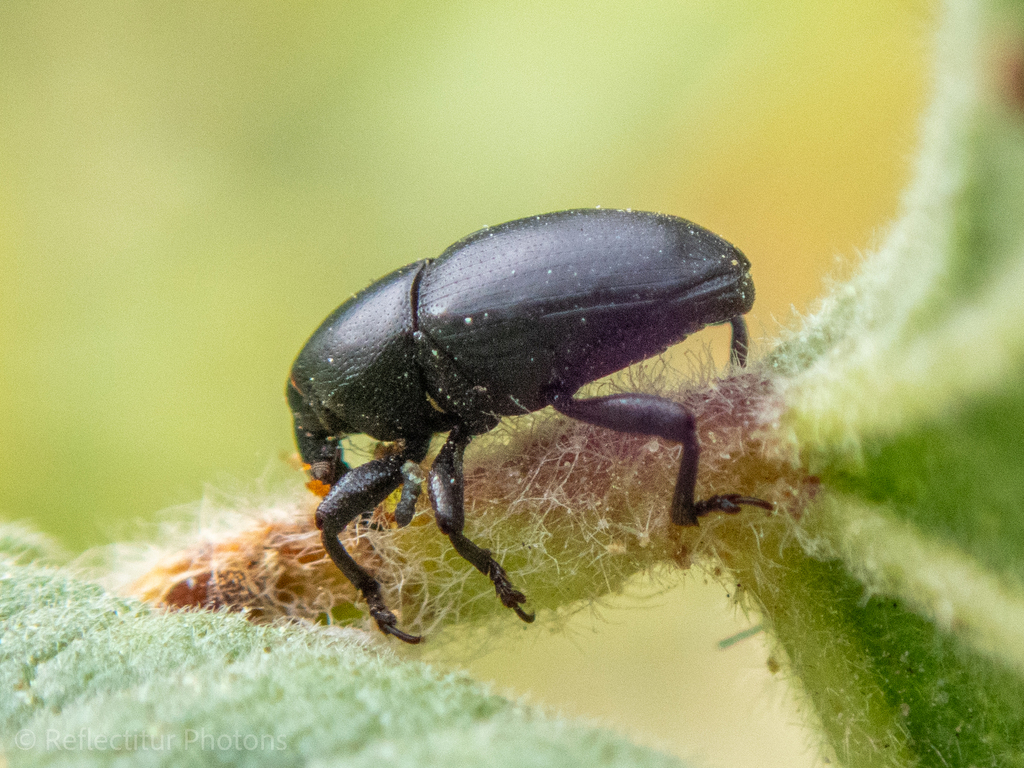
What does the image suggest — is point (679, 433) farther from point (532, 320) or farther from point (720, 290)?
point (720, 290)

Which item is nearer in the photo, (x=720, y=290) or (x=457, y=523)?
(x=457, y=523)

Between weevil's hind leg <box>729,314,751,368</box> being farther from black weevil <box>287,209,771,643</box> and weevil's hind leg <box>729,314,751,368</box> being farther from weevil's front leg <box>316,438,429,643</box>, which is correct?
weevil's front leg <box>316,438,429,643</box>

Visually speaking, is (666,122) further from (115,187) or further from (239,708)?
(239,708)

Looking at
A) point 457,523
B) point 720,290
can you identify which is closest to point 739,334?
point 720,290

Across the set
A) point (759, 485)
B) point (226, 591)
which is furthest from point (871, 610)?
point (226, 591)

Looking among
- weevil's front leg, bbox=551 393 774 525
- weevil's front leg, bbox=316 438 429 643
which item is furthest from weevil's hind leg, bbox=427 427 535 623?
weevil's front leg, bbox=551 393 774 525
